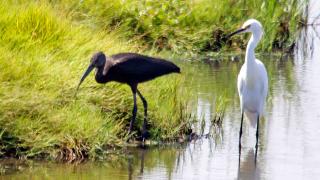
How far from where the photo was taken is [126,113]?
10.5 m

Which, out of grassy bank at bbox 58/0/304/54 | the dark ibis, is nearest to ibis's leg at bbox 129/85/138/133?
the dark ibis

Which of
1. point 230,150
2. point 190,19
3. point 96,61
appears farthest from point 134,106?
point 190,19

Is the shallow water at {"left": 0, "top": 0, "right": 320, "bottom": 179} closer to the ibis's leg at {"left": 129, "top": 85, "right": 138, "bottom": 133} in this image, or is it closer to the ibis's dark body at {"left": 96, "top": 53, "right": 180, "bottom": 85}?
the ibis's leg at {"left": 129, "top": 85, "right": 138, "bottom": 133}

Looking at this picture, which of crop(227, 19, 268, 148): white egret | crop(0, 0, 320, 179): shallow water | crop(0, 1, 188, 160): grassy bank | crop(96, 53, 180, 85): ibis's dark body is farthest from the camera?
crop(227, 19, 268, 148): white egret

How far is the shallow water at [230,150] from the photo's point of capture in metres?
9.07

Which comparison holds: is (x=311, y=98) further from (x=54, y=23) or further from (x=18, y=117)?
(x=18, y=117)

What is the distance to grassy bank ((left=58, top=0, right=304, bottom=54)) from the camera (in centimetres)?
1399

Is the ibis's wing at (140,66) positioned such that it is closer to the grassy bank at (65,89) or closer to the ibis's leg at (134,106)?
the ibis's leg at (134,106)

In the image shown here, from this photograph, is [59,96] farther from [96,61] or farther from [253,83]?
[253,83]

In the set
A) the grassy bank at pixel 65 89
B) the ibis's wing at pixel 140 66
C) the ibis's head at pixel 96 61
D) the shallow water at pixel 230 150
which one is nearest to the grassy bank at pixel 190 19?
the grassy bank at pixel 65 89

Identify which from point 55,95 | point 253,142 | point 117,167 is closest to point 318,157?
point 253,142

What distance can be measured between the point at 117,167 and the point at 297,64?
688 centimetres

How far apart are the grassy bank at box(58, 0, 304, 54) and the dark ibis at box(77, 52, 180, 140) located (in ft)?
9.11

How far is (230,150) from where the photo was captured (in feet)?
33.7
